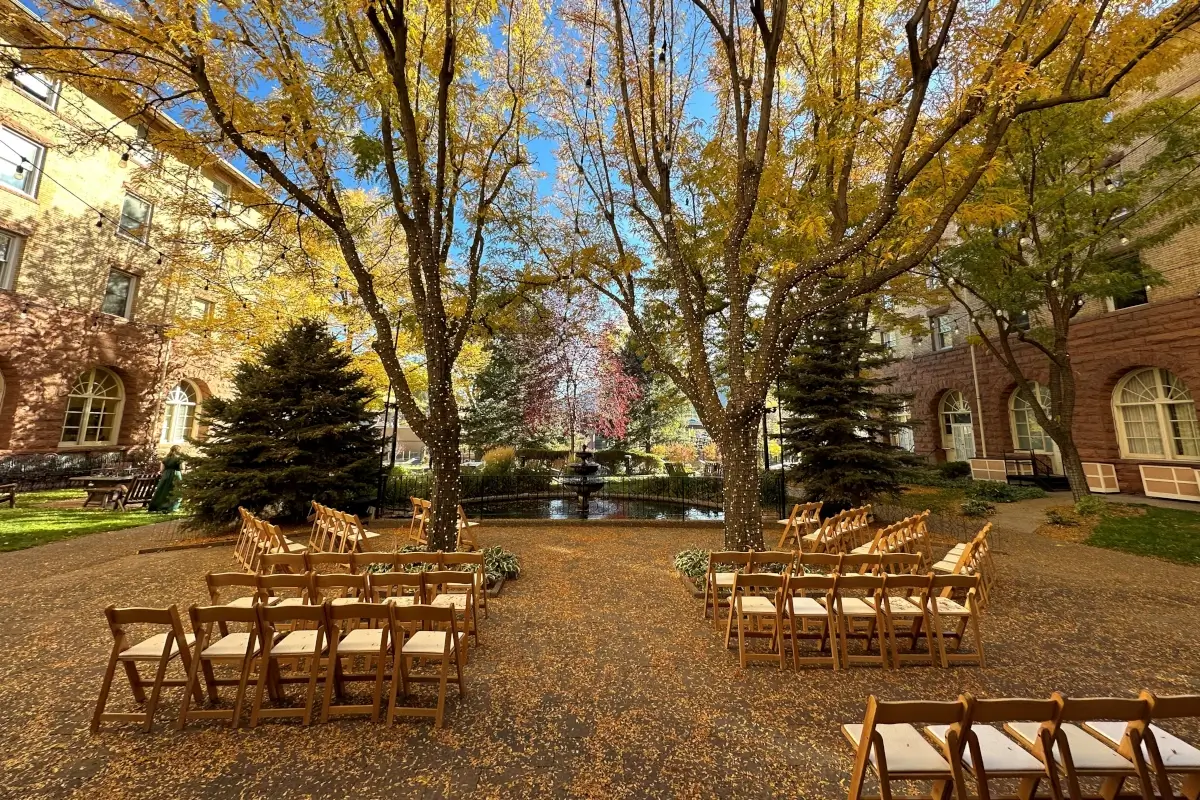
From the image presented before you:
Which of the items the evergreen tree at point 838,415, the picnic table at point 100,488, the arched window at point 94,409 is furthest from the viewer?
the arched window at point 94,409

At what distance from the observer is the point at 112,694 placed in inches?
128

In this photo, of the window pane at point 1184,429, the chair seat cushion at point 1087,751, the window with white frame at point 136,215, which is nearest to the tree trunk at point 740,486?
the chair seat cushion at point 1087,751

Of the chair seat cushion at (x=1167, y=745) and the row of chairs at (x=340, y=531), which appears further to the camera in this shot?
the row of chairs at (x=340, y=531)

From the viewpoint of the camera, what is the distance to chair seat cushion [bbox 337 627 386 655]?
9.87 feet

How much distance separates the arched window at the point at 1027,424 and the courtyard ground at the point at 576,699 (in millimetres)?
12171

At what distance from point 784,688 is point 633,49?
848 cm

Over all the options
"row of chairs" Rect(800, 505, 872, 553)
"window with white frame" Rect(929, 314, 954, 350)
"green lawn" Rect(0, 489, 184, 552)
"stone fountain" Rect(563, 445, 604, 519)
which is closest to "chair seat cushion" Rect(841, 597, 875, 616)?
"row of chairs" Rect(800, 505, 872, 553)

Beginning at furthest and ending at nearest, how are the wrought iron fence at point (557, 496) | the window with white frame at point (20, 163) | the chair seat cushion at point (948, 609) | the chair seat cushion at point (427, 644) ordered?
the window with white frame at point (20, 163) → the wrought iron fence at point (557, 496) → the chair seat cushion at point (948, 609) → the chair seat cushion at point (427, 644)

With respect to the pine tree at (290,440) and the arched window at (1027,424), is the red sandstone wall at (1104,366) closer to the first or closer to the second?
the arched window at (1027,424)

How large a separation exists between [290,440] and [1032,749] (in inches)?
447

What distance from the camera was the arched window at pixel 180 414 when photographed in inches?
687

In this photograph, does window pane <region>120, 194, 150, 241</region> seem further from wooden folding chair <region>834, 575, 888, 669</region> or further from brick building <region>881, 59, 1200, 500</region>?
brick building <region>881, 59, 1200, 500</region>

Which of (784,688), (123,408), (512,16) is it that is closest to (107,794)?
(784,688)

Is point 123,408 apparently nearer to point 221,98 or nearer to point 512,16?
point 221,98
